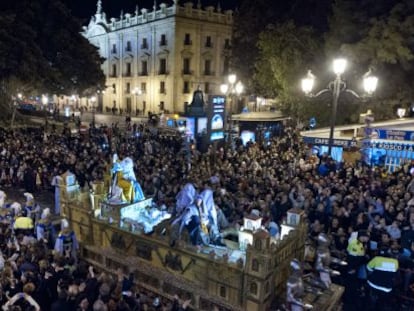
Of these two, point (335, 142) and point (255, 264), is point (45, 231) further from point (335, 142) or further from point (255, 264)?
point (335, 142)

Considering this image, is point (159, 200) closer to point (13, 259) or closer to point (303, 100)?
point (13, 259)

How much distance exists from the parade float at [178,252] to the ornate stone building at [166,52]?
37.9 metres

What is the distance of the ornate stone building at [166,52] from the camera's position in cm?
4700

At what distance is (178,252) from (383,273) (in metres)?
4.22

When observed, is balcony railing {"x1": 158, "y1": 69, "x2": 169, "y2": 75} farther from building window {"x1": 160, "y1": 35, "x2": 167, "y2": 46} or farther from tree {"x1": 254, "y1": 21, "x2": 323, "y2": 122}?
tree {"x1": 254, "y1": 21, "x2": 323, "y2": 122}

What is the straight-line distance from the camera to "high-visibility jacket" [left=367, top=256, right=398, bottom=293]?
7750 mm

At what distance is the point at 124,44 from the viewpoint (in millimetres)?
53875

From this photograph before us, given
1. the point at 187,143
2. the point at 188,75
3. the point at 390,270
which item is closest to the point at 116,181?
the point at 390,270

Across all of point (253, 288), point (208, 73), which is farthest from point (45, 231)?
point (208, 73)

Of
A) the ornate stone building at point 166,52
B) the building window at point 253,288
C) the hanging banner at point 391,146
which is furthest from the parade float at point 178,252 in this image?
the ornate stone building at point 166,52

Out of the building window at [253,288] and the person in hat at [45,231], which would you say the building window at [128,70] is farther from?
the building window at [253,288]

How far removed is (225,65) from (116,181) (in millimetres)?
43542

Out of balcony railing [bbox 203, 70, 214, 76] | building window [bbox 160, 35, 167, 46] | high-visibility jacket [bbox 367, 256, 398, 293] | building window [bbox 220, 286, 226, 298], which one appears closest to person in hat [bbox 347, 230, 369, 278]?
high-visibility jacket [bbox 367, 256, 398, 293]

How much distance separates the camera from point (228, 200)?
38.3 ft
